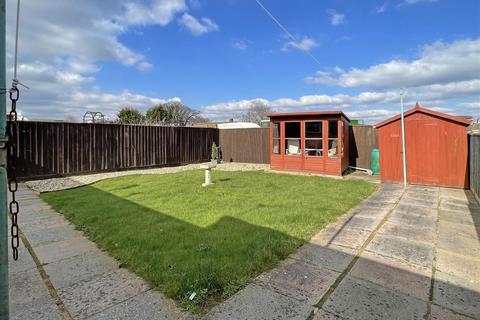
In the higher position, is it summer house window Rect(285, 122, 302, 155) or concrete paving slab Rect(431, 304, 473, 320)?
summer house window Rect(285, 122, 302, 155)

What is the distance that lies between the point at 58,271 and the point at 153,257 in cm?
94

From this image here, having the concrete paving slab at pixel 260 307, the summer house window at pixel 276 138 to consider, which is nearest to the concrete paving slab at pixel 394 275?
the concrete paving slab at pixel 260 307

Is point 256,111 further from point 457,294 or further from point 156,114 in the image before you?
point 457,294

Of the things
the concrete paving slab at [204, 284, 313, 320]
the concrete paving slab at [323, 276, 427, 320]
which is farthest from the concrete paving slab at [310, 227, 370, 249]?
the concrete paving slab at [204, 284, 313, 320]

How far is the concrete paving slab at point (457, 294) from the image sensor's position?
7.39 ft

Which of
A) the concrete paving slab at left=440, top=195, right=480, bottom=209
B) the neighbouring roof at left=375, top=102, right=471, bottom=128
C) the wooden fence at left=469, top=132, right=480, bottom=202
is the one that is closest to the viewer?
the concrete paving slab at left=440, top=195, right=480, bottom=209

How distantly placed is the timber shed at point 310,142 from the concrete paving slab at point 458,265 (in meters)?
6.64

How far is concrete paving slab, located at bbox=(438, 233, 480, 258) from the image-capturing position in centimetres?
340

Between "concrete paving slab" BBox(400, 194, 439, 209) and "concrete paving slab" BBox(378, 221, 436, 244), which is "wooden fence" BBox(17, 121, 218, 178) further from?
"concrete paving slab" BBox(378, 221, 436, 244)

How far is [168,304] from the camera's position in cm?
225

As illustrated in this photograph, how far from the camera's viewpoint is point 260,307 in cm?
221

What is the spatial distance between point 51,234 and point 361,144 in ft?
35.0

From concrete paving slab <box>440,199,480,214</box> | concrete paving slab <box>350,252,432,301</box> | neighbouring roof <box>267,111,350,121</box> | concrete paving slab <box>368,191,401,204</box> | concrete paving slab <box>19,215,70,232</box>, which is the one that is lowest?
concrete paving slab <box>350,252,432,301</box>

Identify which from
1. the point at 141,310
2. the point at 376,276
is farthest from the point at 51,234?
the point at 376,276
